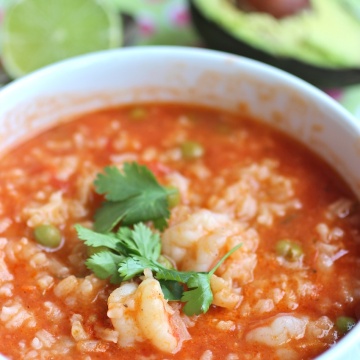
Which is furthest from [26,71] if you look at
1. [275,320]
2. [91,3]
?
[275,320]

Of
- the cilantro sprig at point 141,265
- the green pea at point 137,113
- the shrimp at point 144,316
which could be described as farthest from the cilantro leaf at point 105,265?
the green pea at point 137,113

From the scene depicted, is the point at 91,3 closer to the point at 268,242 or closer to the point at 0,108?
the point at 0,108

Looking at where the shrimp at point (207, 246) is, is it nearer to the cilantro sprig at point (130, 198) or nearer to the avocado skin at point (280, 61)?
the cilantro sprig at point (130, 198)

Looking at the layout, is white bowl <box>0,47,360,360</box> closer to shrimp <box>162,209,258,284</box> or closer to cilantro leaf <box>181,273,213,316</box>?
shrimp <box>162,209,258,284</box>

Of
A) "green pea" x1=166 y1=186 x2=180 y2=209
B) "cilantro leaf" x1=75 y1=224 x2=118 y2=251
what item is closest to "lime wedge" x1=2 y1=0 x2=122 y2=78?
"green pea" x1=166 y1=186 x2=180 y2=209

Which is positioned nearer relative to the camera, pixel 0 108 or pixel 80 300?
pixel 80 300

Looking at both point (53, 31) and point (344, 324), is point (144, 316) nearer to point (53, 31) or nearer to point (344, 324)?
point (344, 324)
